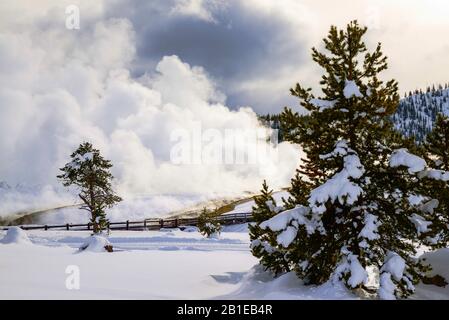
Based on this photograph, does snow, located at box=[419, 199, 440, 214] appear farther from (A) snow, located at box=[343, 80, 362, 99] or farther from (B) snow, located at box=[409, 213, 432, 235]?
(A) snow, located at box=[343, 80, 362, 99]

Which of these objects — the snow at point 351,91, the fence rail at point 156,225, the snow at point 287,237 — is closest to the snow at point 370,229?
the snow at point 287,237

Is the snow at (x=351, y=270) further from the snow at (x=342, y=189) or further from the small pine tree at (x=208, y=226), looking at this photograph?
the small pine tree at (x=208, y=226)

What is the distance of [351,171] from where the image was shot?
38.4 feet

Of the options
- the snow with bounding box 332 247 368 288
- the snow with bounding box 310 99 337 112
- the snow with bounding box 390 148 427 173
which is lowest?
the snow with bounding box 332 247 368 288

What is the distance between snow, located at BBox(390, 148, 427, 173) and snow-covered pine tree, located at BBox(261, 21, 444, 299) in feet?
0.11

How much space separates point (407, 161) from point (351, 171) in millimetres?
1487

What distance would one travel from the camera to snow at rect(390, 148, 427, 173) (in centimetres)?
1143

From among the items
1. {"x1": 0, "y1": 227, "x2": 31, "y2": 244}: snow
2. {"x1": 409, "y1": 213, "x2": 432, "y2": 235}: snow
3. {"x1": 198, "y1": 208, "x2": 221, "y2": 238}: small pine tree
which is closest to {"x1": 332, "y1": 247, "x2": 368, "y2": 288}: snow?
{"x1": 409, "y1": 213, "x2": 432, "y2": 235}: snow

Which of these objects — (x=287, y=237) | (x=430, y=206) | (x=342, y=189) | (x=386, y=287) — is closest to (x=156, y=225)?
(x=287, y=237)

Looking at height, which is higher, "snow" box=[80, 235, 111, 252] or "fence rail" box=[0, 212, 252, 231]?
"snow" box=[80, 235, 111, 252]

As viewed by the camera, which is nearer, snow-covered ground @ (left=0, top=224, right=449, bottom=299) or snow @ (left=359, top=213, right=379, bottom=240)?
snow-covered ground @ (left=0, top=224, right=449, bottom=299)

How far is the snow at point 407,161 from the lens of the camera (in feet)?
37.5

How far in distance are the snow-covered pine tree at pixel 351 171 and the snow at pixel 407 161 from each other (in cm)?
3
